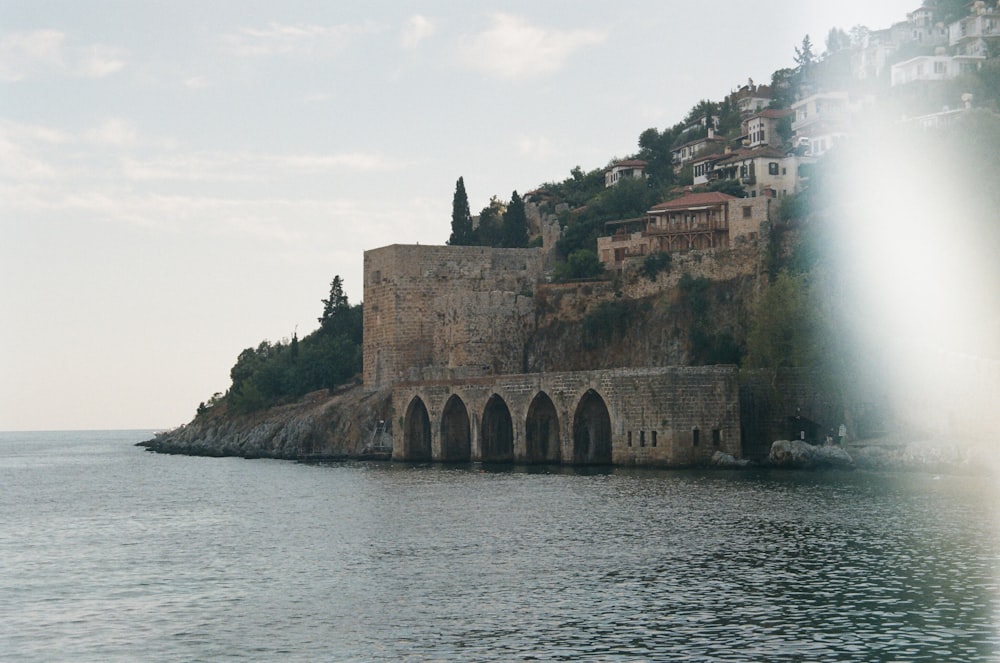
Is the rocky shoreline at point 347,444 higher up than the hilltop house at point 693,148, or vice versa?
the hilltop house at point 693,148

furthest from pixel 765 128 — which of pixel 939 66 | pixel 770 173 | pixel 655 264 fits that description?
pixel 655 264

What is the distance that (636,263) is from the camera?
80.2m

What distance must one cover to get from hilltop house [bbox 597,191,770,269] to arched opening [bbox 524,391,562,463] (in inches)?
751

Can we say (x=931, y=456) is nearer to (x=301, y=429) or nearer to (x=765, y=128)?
(x=301, y=429)

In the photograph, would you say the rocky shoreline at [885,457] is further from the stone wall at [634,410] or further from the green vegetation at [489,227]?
the green vegetation at [489,227]

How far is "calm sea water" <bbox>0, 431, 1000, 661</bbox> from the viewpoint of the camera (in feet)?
71.3

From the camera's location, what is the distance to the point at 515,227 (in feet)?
324

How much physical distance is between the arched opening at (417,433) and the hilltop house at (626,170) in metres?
43.0

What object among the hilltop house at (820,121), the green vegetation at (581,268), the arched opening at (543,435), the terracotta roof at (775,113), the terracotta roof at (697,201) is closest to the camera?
the arched opening at (543,435)

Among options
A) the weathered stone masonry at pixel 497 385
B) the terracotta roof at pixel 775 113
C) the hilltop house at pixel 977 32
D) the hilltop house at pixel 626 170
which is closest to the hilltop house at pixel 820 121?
the terracotta roof at pixel 775 113

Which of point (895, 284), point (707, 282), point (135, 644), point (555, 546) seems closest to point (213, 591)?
point (135, 644)

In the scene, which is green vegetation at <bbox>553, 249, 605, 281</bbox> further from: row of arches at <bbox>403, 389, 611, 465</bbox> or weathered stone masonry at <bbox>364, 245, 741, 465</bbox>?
row of arches at <bbox>403, 389, 611, 465</bbox>

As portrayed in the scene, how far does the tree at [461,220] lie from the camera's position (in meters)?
95.8

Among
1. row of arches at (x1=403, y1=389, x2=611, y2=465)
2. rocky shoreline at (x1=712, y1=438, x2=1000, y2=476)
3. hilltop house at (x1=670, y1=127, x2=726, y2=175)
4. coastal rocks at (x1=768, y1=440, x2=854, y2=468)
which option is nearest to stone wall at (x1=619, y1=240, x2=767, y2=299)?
row of arches at (x1=403, y1=389, x2=611, y2=465)
